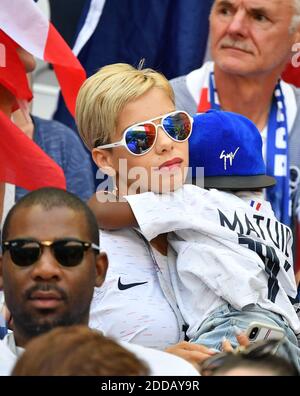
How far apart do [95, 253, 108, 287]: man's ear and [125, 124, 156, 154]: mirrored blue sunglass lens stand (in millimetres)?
548

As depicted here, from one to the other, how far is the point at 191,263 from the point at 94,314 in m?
0.36

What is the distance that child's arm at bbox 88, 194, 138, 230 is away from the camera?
3.86 meters

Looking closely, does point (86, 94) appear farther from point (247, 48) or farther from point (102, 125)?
point (247, 48)

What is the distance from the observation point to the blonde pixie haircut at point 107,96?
3.93 m

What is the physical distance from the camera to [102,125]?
397cm

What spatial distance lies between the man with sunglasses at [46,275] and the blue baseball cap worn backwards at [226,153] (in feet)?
2.65

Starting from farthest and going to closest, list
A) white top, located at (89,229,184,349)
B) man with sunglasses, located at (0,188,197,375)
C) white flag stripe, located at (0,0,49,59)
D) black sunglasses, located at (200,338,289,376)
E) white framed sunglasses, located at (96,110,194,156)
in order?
white flag stripe, located at (0,0,49,59) < white framed sunglasses, located at (96,110,194,156) < white top, located at (89,229,184,349) < man with sunglasses, located at (0,188,197,375) < black sunglasses, located at (200,338,289,376)

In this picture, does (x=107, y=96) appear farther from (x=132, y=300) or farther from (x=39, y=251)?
(x=39, y=251)

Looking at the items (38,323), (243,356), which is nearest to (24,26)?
(38,323)

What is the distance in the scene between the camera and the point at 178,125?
3.94 metres

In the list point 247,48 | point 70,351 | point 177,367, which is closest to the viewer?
point 70,351

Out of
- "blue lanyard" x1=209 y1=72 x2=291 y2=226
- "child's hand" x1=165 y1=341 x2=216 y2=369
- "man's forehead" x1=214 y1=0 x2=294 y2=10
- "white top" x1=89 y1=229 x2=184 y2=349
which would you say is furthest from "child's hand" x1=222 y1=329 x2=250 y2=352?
"man's forehead" x1=214 y1=0 x2=294 y2=10

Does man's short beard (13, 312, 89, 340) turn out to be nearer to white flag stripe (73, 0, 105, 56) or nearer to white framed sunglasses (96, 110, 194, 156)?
white framed sunglasses (96, 110, 194, 156)
